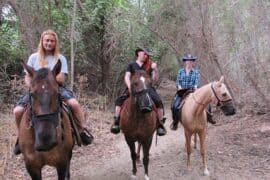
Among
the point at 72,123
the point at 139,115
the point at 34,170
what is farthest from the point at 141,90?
the point at 34,170

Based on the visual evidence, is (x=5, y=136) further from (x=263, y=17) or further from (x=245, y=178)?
(x=263, y=17)

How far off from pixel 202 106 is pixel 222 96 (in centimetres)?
64

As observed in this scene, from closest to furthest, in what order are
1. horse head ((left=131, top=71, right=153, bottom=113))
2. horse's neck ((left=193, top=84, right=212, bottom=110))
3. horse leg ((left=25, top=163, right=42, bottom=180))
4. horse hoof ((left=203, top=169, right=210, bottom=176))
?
horse leg ((left=25, top=163, right=42, bottom=180)) < horse head ((left=131, top=71, right=153, bottom=113)) < horse's neck ((left=193, top=84, right=212, bottom=110)) < horse hoof ((left=203, top=169, right=210, bottom=176))

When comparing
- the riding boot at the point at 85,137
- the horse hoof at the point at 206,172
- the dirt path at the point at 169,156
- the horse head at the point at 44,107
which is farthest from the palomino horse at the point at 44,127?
the horse hoof at the point at 206,172

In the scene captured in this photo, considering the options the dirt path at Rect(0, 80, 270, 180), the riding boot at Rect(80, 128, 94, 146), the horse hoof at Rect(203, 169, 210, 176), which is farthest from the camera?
the dirt path at Rect(0, 80, 270, 180)

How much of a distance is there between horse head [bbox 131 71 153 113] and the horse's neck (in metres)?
1.31

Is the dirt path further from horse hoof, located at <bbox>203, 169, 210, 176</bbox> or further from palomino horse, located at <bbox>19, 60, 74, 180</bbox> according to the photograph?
palomino horse, located at <bbox>19, 60, 74, 180</bbox>

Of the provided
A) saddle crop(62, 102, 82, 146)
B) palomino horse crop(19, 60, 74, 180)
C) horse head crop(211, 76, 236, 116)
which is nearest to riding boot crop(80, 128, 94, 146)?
saddle crop(62, 102, 82, 146)

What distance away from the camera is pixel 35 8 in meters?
12.6

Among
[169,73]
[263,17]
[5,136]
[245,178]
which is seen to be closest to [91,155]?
[5,136]

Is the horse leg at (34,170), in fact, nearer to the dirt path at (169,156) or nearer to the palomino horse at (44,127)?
the palomino horse at (44,127)

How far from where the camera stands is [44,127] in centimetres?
470

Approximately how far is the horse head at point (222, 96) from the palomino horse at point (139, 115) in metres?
1.22

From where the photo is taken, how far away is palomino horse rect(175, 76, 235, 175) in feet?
24.9
